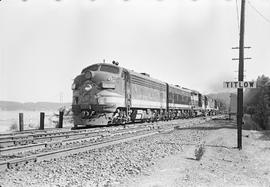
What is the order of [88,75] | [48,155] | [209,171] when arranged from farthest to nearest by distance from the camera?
[88,75] → [48,155] → [209,171]

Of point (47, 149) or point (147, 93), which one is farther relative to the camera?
point (147, 93)

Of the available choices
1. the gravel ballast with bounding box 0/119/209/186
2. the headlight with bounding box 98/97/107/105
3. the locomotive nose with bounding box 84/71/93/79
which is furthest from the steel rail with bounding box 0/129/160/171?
the locomotive nose with bounding box 84/71/93/79

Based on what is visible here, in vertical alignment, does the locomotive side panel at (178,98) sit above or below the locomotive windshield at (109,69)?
below

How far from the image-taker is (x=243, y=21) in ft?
47.6

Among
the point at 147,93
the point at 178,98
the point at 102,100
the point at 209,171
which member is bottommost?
the point at 209,171

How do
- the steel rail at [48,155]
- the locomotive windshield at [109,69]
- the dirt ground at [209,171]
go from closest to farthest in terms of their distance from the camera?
the dirt ground at [209,171] < the steel rail at [48,155] < the locomotive windshield at [109,69]

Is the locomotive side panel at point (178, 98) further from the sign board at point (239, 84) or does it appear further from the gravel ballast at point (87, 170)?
the gravel ballast at point (87, 170)

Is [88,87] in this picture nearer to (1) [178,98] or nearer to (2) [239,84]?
(2) [239,84]

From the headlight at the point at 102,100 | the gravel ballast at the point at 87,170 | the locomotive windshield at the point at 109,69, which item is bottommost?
the gravel ballast at the point at 87,170

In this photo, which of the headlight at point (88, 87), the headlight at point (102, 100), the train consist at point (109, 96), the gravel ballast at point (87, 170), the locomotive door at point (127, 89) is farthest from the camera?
the locomotive door at point (127, 89)

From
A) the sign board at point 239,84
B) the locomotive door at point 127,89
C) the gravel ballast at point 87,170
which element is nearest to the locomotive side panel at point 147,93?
the locomotive door at point 127,89

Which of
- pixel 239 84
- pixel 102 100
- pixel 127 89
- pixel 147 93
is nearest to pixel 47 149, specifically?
pixel 102 100

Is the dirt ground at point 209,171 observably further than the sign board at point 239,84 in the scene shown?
No

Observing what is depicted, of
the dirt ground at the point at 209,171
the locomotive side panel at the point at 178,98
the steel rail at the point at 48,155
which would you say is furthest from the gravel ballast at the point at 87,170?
the locomotive side panel at the point at 178,98
